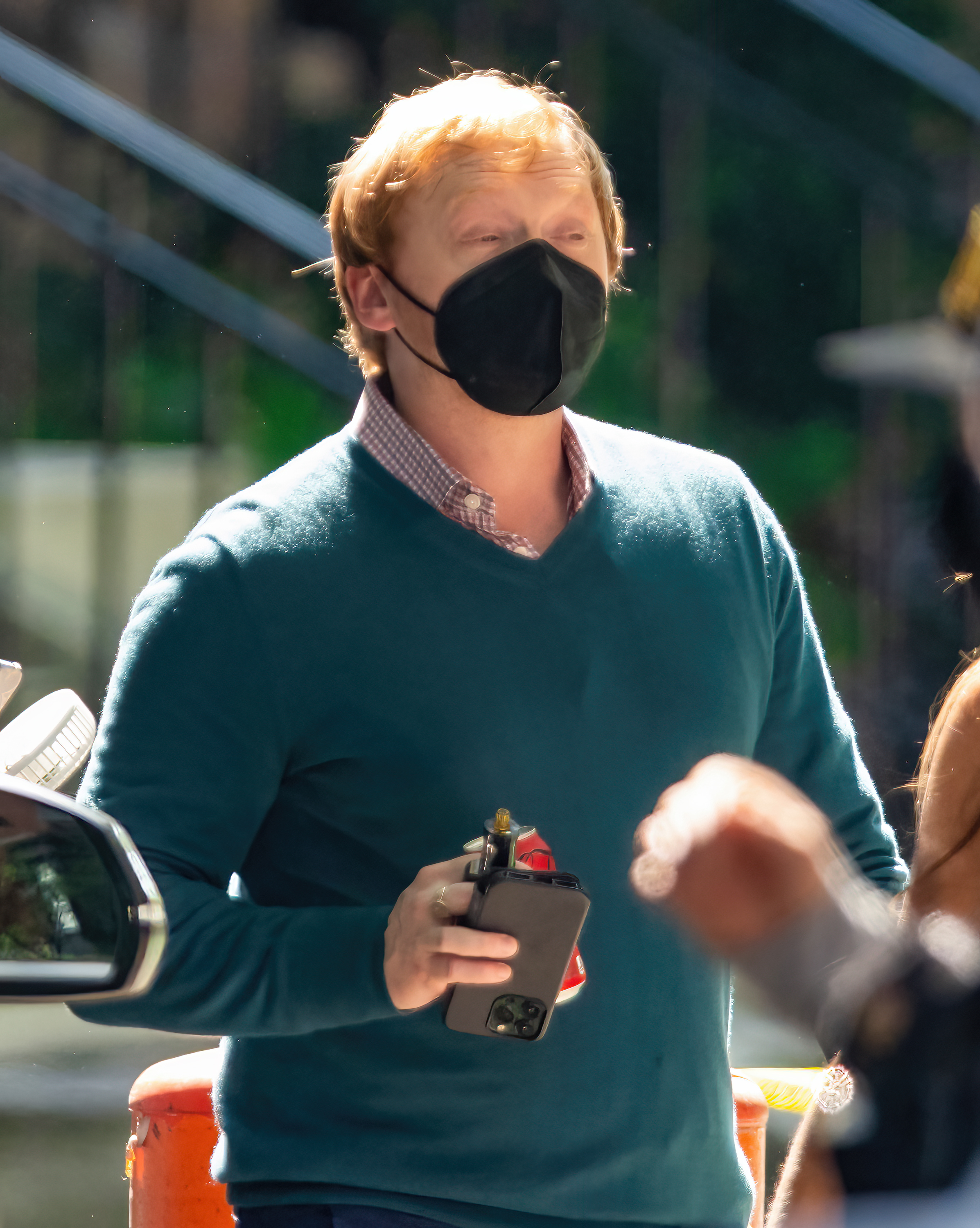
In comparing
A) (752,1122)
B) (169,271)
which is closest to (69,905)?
(752,1122)

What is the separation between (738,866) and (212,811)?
2.74 ft

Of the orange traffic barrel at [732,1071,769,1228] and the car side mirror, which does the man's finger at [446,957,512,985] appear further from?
the orange traffic barrel at [732,1071,769,1228]

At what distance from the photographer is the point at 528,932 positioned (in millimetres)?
1261

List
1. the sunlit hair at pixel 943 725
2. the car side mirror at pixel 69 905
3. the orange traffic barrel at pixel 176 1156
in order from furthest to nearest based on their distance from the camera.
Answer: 1. the orange traffic barrel at pixel 176 1156
2. the sunlit hair at pixel 943 725
3. the car side mirror at pixel 69 905

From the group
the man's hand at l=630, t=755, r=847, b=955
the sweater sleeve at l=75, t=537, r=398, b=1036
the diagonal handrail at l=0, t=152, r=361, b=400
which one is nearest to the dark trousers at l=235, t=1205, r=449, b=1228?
the sweater sleeve at l=75, t=537, r=398, b=1036

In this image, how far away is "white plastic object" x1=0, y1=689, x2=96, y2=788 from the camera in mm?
1364

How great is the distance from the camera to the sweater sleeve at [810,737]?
1.63 m

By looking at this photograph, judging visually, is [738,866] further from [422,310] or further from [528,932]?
[422,310]

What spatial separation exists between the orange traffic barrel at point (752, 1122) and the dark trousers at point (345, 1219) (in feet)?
2.89

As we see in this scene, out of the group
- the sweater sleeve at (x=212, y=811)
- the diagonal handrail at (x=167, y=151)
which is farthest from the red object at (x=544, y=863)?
the diagonal handrail at (x=167, y=151)

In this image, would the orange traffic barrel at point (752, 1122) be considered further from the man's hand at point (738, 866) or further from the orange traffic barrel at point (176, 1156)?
the man's hand at point (738, 866)

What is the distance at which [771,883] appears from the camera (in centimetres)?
65

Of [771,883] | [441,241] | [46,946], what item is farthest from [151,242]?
[771,883]

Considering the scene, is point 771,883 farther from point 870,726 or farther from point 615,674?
point 870,726
